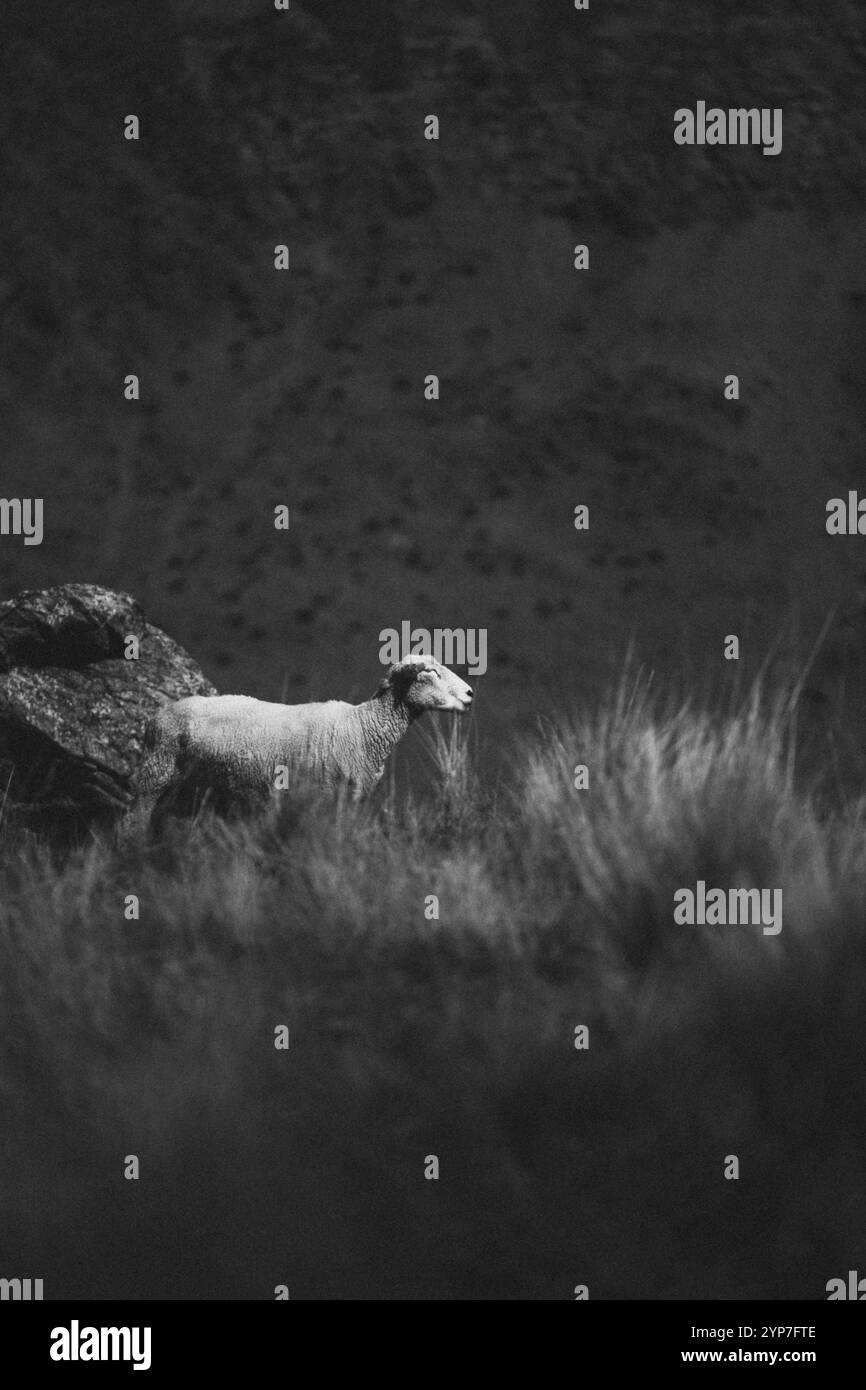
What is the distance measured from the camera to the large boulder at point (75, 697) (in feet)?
21.5

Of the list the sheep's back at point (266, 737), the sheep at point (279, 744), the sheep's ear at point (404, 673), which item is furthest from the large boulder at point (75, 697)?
the sheep's ear at point (404, 673)

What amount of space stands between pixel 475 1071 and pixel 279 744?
1837mm

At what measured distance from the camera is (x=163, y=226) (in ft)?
27.8

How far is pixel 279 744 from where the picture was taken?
6.13 meters

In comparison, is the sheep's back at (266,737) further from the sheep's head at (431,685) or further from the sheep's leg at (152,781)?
the sheep's head at (431,685)

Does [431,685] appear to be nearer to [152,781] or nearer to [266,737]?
[266,737]

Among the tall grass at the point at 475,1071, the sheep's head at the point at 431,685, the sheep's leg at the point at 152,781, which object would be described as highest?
the sheep's head at the point at 431,685

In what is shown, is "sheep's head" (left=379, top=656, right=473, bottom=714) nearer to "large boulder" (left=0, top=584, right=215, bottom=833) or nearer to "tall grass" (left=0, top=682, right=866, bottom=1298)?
"tall grass" (left=0, top=682, right=866, bottom=1298)

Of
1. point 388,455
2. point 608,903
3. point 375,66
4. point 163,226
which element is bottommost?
point 608,903

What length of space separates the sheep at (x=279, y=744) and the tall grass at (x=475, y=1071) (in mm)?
639

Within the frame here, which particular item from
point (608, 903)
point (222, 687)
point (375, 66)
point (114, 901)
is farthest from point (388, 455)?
point (608, 903)

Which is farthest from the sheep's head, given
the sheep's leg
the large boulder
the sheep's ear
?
the large boulder
